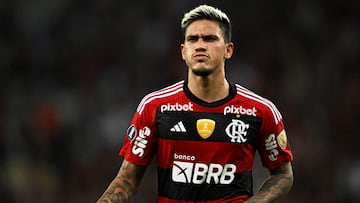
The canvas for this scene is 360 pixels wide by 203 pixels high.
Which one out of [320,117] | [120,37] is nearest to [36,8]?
[120,37]

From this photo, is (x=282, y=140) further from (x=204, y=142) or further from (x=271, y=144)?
(x=204, y=142)

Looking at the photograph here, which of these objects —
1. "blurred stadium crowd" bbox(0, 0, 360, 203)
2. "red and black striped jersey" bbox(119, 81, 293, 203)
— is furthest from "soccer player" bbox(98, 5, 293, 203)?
"blurred stadium crowd" bbox(0, 0, 360, 203)

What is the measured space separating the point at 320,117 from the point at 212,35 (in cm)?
587

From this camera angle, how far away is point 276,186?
6031 millimetres

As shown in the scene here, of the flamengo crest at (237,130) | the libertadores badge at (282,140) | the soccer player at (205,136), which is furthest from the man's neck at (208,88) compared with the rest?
the libertadores badge at (282,140)

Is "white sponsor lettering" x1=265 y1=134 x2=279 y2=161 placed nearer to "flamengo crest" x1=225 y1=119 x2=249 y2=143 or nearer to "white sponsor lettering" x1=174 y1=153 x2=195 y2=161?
"flamengo crest" x1=225 y1=119 x2=249 y2=143

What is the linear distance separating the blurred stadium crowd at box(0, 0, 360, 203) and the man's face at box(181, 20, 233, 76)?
446cm

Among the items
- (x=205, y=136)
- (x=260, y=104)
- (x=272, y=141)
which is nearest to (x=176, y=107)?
(x=205, y=136)

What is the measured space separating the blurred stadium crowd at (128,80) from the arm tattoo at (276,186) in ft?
13.5

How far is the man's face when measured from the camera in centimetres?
588

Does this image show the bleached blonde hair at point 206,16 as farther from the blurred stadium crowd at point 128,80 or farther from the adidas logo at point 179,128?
the blurred stadium crowd at point 128,80

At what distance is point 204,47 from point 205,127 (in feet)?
1.71

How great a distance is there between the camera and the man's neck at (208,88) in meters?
6.04

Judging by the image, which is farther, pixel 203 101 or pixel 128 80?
pixel 128 80
